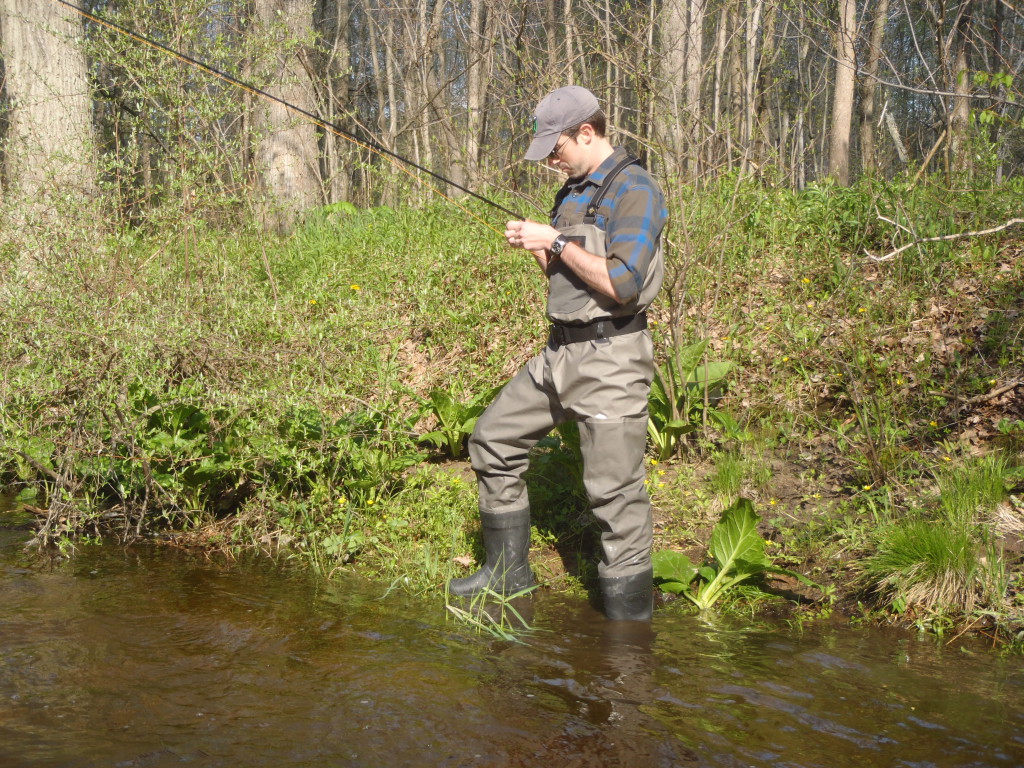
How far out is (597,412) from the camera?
3512mm

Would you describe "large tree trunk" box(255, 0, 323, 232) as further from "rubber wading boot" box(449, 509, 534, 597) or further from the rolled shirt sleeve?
the rolled shirt sleeve

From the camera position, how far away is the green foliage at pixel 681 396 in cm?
504

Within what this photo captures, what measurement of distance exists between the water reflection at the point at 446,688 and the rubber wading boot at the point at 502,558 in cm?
15

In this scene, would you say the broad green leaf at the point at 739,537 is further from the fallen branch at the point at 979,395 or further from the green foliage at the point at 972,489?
the fallen branch at the point at 979,395

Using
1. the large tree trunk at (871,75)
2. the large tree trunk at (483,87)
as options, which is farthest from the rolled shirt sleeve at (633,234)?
the large tree trunk at (483,87)

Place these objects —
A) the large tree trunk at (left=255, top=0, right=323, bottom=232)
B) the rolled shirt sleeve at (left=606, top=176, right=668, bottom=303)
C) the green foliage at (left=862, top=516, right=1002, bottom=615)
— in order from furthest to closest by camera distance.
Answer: the large tree trunk at (left=255, top=0, right=323, bottom=232)
the green foliage at (left=862, top=516, right=1002, bottom=615)
the rolled shirt sleeve at (left=606, top=176, right=668, bottom=303)

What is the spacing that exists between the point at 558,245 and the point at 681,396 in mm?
1933

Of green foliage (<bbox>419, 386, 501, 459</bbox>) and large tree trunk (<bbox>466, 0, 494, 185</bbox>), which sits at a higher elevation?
large tree trunk (<bbox>466, 0, 494, 185</bbox>)

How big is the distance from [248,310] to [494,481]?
8.15ft

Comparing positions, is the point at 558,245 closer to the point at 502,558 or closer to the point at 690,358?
the point at 502,558

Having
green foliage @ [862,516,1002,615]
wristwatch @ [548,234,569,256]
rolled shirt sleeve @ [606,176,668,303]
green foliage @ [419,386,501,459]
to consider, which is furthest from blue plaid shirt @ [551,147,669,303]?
green foliage @ [419,386,501,459]

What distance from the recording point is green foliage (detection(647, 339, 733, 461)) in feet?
16.5

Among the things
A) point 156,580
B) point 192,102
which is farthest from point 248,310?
point 156,580

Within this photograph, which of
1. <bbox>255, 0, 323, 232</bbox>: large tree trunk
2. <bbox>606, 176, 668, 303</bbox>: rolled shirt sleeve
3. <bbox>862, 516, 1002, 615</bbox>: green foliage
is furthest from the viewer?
<bbox>255, 0, 323, 232</bbox>: large tree trunk
